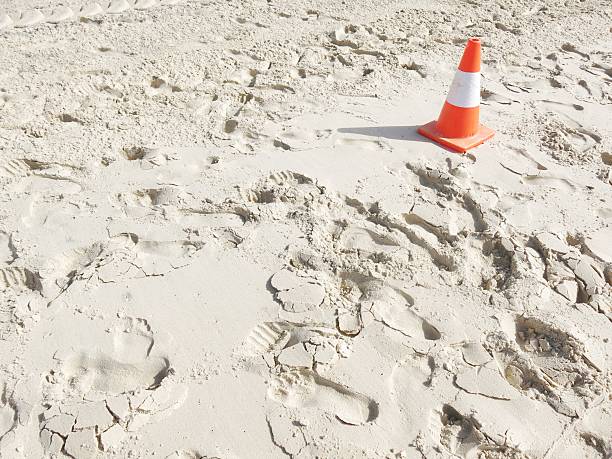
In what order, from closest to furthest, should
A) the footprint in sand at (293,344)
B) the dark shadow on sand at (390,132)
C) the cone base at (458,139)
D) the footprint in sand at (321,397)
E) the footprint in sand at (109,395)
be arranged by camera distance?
the footprint in sand at (109,395), the footprint in sand at (321,397), the footprint in sand at (293,344), the cone base at (458,139), the dark shadow on sand at (390,132)

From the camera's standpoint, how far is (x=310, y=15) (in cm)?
486

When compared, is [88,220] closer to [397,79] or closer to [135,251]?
[135,251]

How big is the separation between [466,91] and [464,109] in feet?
0.40

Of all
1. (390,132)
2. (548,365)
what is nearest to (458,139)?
(390,132)

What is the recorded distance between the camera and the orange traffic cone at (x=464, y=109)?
Result: 129 inches

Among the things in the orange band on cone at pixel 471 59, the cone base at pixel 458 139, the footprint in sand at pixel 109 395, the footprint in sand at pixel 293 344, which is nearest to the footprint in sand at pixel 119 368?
the footprint in sand at pixel 109 395

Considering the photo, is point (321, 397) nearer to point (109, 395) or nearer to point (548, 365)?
point (109, 395)

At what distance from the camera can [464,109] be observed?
10.7 ft

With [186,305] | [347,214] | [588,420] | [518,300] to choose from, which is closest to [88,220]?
[186,305]

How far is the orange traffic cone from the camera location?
10.7ft

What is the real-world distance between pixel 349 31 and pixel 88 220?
121 inches

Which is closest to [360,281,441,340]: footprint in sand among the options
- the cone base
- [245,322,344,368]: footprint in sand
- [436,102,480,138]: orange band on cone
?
[245,322,344,368]: footprint in sand

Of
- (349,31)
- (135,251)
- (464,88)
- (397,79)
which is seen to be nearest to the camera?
(135,251)

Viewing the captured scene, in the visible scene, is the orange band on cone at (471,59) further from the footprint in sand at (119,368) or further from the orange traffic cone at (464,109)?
the footprint in sand at (119,368)
